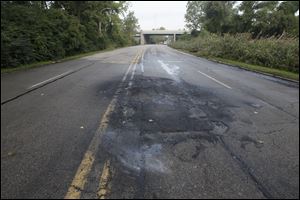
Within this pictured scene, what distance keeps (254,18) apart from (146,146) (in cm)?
3981

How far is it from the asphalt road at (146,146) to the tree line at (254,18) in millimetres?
28979

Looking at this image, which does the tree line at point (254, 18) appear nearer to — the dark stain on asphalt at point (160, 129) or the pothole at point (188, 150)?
the dark stain on asphalt at point (160, 129)

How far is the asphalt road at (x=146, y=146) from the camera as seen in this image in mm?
2912

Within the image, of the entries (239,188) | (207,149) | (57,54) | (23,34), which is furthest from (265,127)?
(57,54)

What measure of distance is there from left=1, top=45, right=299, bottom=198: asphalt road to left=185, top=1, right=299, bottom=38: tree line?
28979 millimetres

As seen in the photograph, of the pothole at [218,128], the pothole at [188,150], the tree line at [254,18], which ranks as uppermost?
the tree line at [254,18]

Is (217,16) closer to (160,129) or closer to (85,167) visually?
(160,129)

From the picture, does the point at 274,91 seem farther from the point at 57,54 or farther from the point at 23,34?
the point at 57,54

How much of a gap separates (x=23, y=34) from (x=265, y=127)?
15.0m

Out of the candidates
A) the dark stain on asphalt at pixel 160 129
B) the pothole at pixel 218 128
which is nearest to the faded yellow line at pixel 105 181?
the dark stain on asphalt at pixel 160 129

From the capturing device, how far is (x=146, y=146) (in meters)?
3.98

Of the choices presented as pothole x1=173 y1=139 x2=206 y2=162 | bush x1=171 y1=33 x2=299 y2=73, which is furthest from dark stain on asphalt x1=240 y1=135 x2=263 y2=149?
bush x1=171 y1=33 x2=299 y2=73

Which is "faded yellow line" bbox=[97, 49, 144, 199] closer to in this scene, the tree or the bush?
the bush

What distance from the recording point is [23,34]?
1542 centimetres
